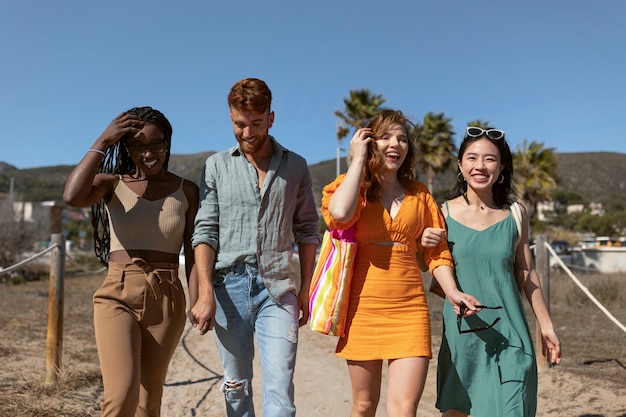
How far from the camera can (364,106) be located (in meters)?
29.1

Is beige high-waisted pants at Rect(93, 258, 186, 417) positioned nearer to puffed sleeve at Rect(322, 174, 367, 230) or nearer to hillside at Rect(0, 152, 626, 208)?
puffed sleeve at Rect(322, 174, 367, 230)

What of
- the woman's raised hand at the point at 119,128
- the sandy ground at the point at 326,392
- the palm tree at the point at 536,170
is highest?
the palm tree at the point at 536,170

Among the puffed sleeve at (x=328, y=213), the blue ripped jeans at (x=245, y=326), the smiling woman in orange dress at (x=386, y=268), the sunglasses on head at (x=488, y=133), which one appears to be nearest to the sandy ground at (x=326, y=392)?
the smiling woman in orange dress at (x=386, y=268)

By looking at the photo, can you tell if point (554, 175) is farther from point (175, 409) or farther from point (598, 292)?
point (175, 409)

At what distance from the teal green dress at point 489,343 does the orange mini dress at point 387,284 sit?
148 millimetres

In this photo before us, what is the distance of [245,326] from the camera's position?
2.71 metres

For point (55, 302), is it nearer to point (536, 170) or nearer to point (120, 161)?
point (120, 161)

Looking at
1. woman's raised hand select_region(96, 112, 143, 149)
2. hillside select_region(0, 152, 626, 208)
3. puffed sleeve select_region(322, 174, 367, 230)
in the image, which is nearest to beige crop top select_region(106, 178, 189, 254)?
woman's raised hand select_region(96, 112, 143, 149)

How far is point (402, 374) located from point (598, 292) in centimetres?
1066

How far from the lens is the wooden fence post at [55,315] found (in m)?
5.49

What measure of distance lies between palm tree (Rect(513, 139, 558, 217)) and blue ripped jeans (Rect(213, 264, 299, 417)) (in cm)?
2632

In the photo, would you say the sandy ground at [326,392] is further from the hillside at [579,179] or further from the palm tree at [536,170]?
the hillside at [579,179]

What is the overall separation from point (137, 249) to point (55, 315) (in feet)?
11.0

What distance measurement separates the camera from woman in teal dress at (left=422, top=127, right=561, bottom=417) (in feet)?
9.02
